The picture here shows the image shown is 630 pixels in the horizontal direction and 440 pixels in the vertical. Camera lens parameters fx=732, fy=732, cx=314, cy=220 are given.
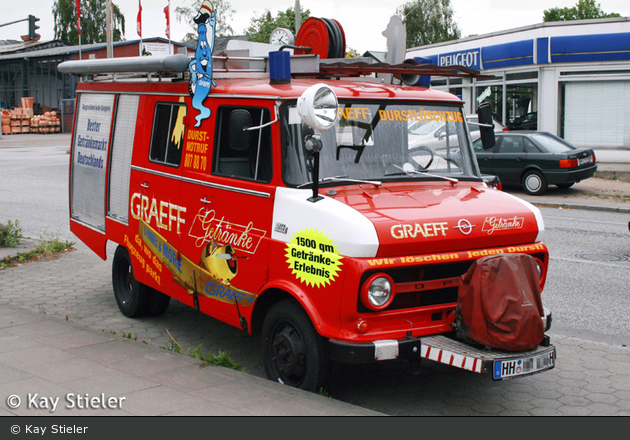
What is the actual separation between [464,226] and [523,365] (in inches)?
39.0

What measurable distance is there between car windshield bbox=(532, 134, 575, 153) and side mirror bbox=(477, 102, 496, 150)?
1249 centimetres

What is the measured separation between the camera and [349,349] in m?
4.64

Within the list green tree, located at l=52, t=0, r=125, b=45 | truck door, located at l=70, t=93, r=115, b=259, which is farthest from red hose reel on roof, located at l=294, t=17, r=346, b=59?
green tree, located at l=52, t=0, r=125, b=45

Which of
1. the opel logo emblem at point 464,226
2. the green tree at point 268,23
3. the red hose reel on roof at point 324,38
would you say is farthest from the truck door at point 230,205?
the green tree at point 268,23

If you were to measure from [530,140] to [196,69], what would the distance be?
46.1 ft

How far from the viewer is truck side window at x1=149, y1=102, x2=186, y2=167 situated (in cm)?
653

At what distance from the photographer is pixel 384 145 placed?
5.66 m

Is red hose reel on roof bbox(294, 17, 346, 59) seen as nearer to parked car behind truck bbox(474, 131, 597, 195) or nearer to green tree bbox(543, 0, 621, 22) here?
parked car behind truck bbox(474, 131, 597, 195)

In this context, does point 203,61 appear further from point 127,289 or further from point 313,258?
point 127,289

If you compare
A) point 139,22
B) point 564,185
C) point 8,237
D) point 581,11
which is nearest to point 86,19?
point 139,22

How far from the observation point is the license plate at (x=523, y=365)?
4504 millimetres

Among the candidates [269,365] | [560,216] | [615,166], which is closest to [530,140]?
[560,216]

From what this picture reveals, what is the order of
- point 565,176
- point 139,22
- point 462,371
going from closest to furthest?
point 462,371 → point 565,176 → point 139,22

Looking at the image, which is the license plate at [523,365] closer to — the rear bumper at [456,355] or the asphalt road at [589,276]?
the rear bumper at [456,355]
